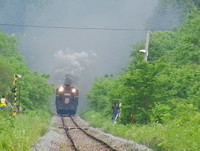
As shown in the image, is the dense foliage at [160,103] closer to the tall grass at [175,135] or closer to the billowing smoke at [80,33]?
the tall grass at [175,135]

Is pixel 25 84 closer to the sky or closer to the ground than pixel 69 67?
closer to the ground

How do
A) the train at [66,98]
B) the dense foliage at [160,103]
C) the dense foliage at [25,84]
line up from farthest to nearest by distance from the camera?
the train at [66,98] < the dense foliage at [25,84] < the dense foliage at [160,103]

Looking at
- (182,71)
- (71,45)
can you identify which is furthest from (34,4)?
(182,71)

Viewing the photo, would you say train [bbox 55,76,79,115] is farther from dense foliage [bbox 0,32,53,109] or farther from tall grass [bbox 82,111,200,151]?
→ tall grass [bbox 82,111,200,151]

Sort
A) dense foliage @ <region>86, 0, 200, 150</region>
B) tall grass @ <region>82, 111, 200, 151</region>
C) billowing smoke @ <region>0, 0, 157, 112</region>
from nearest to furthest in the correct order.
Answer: tall grass @ <region>82, 111, 200, 151</region>, dense foliage @ <region>86, 0, 200, 150</region>, billowing smoke @ <region>0, 0, 157, 112</region>

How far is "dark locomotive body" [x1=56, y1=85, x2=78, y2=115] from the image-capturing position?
55.9 metres

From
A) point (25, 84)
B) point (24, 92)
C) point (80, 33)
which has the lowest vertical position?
point (24, 92)

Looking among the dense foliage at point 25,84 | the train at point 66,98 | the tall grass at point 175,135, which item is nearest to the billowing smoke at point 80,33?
the dense foliage at point 25,84

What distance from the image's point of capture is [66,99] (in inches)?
2202

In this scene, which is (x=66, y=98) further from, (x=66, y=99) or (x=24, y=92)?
(x=24, y=92)

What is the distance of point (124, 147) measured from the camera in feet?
58.0

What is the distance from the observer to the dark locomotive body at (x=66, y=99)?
55.9 metres

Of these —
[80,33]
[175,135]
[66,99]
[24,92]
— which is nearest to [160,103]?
[175,135]

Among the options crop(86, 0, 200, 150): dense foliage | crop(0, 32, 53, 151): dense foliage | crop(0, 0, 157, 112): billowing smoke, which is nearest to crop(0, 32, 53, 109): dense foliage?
crop(0, 32, 53, 151): dense foliage
